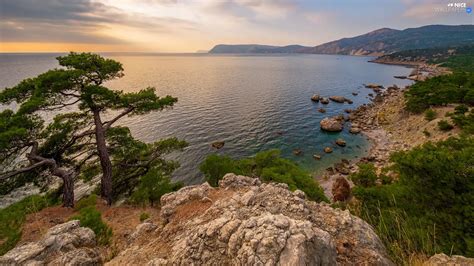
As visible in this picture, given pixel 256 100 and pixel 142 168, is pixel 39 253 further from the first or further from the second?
pixel 256 100

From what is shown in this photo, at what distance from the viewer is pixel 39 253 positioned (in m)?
5.56

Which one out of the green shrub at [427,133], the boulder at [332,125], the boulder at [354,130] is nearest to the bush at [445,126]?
the green shrub at [427,133]

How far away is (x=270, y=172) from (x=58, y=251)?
49.7ft

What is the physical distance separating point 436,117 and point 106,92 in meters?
44.9

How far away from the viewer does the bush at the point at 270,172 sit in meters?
17.8

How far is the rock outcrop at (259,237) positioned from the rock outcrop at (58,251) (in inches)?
36.1

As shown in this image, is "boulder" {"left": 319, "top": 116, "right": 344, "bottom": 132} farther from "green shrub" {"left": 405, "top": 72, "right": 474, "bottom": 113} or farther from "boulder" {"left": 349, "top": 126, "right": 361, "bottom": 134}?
"green shrub" {"left": 405, "top": 72, "right": 474, "bottom": 113}

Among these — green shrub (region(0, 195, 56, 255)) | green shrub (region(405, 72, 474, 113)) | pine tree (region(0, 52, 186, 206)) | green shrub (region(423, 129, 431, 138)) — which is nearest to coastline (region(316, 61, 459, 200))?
green shrub (region(423, 129, 431, 138))

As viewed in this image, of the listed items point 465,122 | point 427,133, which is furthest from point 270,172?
point 427,133

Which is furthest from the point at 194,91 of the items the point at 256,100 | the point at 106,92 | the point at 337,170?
the point at 106,92

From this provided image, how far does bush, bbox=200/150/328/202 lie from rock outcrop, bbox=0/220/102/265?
12839 millimetres

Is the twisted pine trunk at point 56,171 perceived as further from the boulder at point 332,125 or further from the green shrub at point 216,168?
the boulder at point 332,125

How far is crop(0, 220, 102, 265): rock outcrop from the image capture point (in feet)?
17.6

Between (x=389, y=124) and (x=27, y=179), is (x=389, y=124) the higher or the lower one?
the lower one
